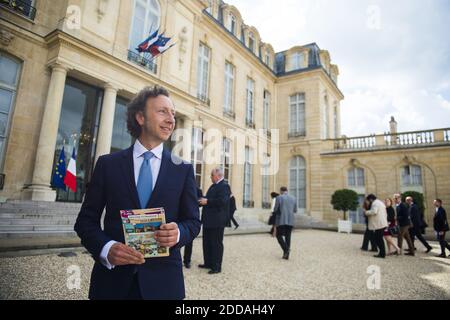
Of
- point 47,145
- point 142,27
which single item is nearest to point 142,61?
point 142,27

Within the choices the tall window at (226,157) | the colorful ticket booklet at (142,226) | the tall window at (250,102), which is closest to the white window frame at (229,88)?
the tall window at (250,102)

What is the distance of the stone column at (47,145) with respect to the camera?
7023 millimetres

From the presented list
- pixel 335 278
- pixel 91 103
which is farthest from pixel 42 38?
pixel 335 278

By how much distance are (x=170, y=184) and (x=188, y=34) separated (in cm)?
1232

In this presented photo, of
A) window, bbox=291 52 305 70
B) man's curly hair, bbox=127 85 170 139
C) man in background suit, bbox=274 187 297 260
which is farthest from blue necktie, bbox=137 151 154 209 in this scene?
window, bbox=291 52 305 70

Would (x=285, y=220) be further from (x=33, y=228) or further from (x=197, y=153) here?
(x=197, y=153)

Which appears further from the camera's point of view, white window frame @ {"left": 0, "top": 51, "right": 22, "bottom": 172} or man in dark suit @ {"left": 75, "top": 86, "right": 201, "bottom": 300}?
white window frame @ {"left": 0, "top": 51, "right": 22, "bottom": 172}

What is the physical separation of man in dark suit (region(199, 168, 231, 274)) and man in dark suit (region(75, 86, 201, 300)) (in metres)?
2.89

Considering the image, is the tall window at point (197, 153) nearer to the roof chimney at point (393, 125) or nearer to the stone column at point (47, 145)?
the stone column at point (47, 145)

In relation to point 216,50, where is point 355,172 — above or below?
below

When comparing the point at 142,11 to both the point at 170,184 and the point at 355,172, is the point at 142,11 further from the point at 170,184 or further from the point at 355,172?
the point at 355,172

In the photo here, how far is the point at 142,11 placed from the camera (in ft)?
34.2

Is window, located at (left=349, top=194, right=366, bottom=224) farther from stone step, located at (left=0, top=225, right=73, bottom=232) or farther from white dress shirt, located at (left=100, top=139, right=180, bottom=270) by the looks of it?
white dress shirt, located at (left=100, top=139, right=180, bottom=270)

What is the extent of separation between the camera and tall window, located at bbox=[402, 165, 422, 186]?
14272 mm
